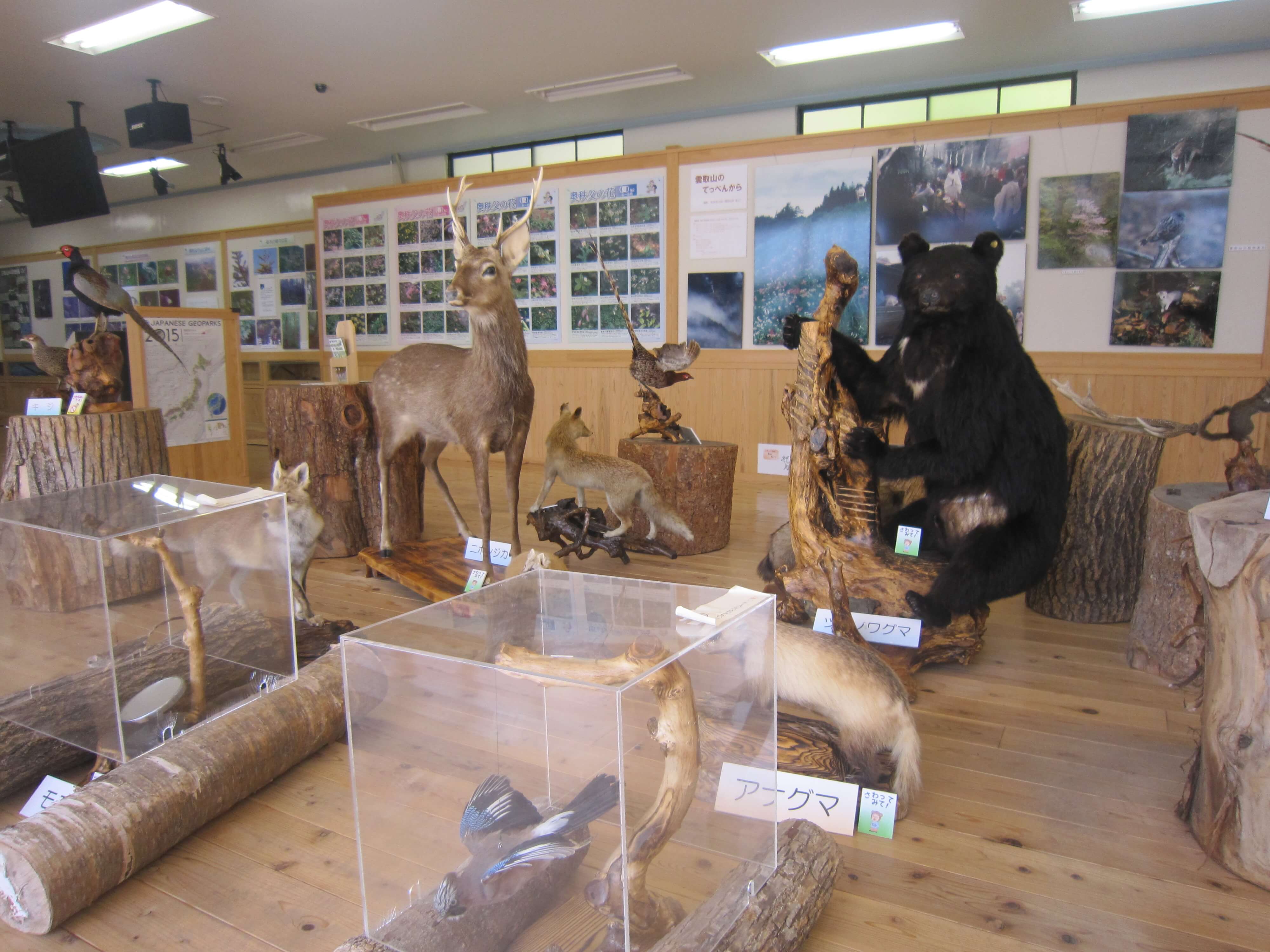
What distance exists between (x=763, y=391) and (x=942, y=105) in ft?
7.97

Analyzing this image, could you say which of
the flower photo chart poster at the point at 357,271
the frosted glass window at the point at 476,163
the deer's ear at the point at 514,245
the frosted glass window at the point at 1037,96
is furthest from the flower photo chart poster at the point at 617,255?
the deer's ear at the point at 514,245

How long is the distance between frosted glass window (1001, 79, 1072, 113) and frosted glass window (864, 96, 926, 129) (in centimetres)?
54

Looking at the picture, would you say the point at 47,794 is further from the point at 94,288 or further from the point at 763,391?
the point at 763,391

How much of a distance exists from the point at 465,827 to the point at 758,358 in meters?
4.88

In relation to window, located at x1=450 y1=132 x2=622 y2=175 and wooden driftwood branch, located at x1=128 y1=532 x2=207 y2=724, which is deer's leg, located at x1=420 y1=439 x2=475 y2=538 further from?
window, located at x1=450 y1=132 x2=622 y2=175

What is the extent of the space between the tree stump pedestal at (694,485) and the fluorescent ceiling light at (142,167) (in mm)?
6968

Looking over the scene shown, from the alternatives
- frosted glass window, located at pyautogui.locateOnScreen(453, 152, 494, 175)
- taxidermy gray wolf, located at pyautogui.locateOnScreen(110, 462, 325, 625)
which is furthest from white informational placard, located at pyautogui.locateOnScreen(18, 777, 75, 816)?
frosted glass window, located at pyautogui.locateOnScreen(453, 152, 494, 175)

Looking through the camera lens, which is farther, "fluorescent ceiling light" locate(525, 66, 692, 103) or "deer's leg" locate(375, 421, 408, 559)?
→ "fluorescent ceiling light" locate(525, 66, 692, 103)

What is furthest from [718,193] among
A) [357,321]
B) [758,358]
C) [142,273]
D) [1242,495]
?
[142,273]

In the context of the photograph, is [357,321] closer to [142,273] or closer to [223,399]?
→ [223,399]

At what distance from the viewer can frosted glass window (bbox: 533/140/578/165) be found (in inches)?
281

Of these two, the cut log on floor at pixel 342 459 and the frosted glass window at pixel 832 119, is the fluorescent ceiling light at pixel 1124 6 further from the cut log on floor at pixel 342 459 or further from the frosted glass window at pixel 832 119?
the cut log on floor at pixel 342 459

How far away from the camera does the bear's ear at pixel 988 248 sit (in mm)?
2387

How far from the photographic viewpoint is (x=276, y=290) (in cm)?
869
